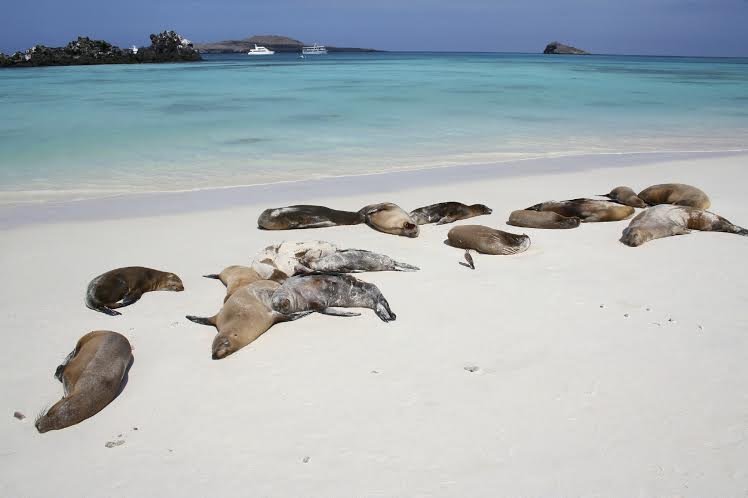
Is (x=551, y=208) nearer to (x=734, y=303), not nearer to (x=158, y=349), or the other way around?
(x=734, y=303)

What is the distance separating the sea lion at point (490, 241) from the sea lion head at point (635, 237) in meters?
0.98

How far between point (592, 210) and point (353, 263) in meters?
2.97

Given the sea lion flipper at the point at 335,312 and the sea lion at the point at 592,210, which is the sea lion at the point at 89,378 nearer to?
the sea lion flipper at the point at 335,312

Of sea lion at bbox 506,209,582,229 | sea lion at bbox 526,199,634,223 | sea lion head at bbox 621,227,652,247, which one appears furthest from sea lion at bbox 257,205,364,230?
sea lion head at bbox 621,227,652,247

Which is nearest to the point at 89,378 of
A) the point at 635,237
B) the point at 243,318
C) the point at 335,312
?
the point at 243,318

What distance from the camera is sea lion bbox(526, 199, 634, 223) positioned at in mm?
6348

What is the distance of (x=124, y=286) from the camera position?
4.22 meters

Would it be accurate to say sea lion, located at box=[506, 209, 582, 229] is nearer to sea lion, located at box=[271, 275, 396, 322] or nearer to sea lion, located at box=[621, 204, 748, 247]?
sea lion, located at box=[621, 204, 748, 247]

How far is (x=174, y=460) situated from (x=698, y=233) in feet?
17.3

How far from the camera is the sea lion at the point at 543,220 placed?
6031mm

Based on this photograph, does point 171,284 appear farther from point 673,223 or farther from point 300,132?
point 300,132

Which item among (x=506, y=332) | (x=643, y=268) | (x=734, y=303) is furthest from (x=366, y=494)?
(x=643, y=268)

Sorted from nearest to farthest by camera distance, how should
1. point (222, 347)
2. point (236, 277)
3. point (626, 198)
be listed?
point (222, 347) → point (236, 277) → point (626, 198)

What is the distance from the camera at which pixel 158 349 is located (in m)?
3.53
